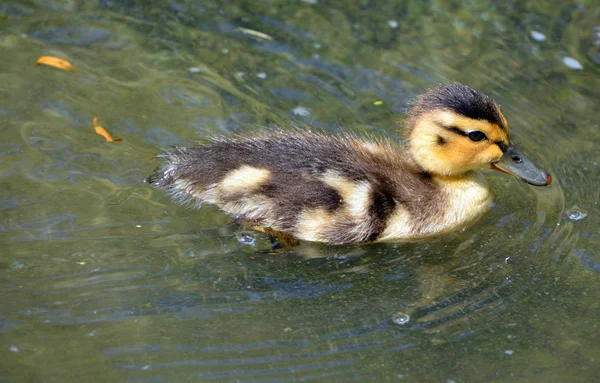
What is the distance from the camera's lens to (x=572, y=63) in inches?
209

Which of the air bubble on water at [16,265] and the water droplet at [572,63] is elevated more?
the water droplet at [572,63]

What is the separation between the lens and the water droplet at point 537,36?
5500mm

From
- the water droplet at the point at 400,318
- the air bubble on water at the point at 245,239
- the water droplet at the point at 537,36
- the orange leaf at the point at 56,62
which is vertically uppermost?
the water droplet at the point at 537,36

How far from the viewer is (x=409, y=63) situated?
5.21m

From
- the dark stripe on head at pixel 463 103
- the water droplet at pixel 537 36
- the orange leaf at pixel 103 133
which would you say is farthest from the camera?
the water droplet at pixel 537 36

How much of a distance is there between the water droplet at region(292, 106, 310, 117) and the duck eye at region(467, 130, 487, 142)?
1.16 metres

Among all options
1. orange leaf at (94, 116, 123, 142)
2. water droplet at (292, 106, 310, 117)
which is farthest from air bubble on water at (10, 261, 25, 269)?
water droplet at (292, 106, 310, 117)

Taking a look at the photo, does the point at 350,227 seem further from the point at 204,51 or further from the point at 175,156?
the point at 204,51

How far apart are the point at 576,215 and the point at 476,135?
26.8 inches

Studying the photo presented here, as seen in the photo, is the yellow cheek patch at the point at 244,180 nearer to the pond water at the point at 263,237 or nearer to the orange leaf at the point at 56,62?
the pond water at the point at 263,237

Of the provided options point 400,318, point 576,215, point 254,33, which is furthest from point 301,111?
point 400,318

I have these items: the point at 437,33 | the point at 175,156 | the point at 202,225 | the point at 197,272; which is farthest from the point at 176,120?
the point at 437,33

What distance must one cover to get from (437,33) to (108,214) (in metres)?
2.53

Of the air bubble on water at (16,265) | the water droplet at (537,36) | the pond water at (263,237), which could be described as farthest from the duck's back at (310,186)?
the water droplet at (537,36)
